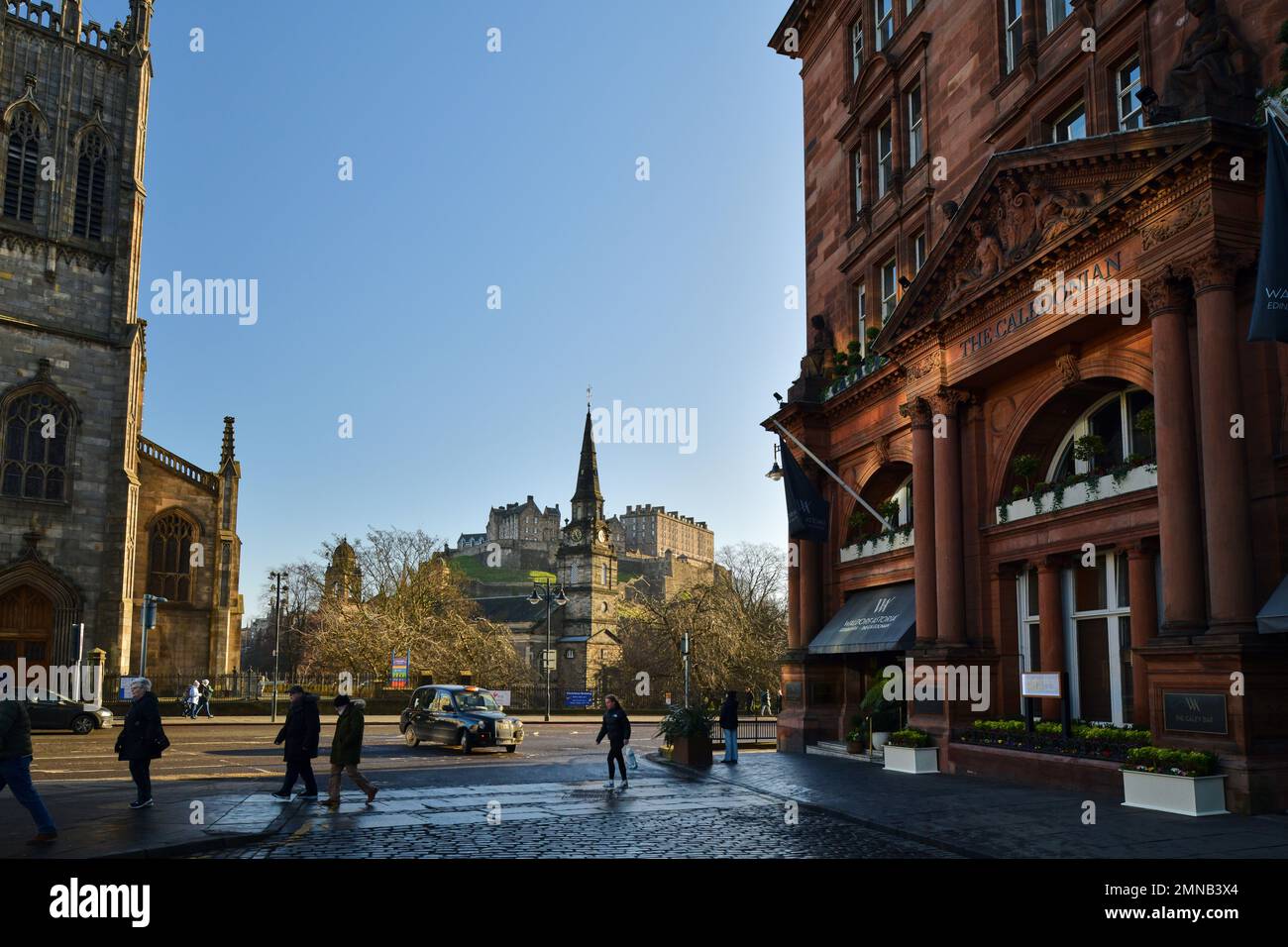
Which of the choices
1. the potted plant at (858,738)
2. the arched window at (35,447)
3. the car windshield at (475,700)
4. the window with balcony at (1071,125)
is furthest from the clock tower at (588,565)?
the window with balcony at (1071,125)

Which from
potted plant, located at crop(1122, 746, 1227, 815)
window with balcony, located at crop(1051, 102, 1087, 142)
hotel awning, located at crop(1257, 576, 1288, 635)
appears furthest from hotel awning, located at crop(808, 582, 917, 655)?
window with balcony, located at crop(1051, 102, 1087, 142)

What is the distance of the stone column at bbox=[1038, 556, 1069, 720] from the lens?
20.7 meters

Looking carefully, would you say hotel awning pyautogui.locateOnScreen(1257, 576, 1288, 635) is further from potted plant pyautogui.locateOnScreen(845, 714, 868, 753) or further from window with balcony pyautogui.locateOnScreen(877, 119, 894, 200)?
window with balcony pyautogui.locateOnScreen(877, 119, 894, 200)

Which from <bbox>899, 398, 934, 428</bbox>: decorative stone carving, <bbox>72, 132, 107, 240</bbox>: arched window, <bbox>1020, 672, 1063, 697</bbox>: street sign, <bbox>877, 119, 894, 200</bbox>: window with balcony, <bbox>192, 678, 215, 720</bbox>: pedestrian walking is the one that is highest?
<bbox>72, 132, 107, 240</bbox>: arched window

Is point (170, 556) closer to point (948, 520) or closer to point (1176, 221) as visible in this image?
point (948, 520)

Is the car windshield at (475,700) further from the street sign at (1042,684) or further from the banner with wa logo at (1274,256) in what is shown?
the banner with wa logo at (1274,256)

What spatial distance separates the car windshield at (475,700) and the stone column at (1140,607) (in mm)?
18495

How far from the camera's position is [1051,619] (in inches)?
820

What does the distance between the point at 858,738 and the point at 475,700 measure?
11.4 metres

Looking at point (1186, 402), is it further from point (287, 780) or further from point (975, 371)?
point (287, 780)

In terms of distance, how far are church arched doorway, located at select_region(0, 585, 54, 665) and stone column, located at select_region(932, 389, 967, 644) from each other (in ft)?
130
